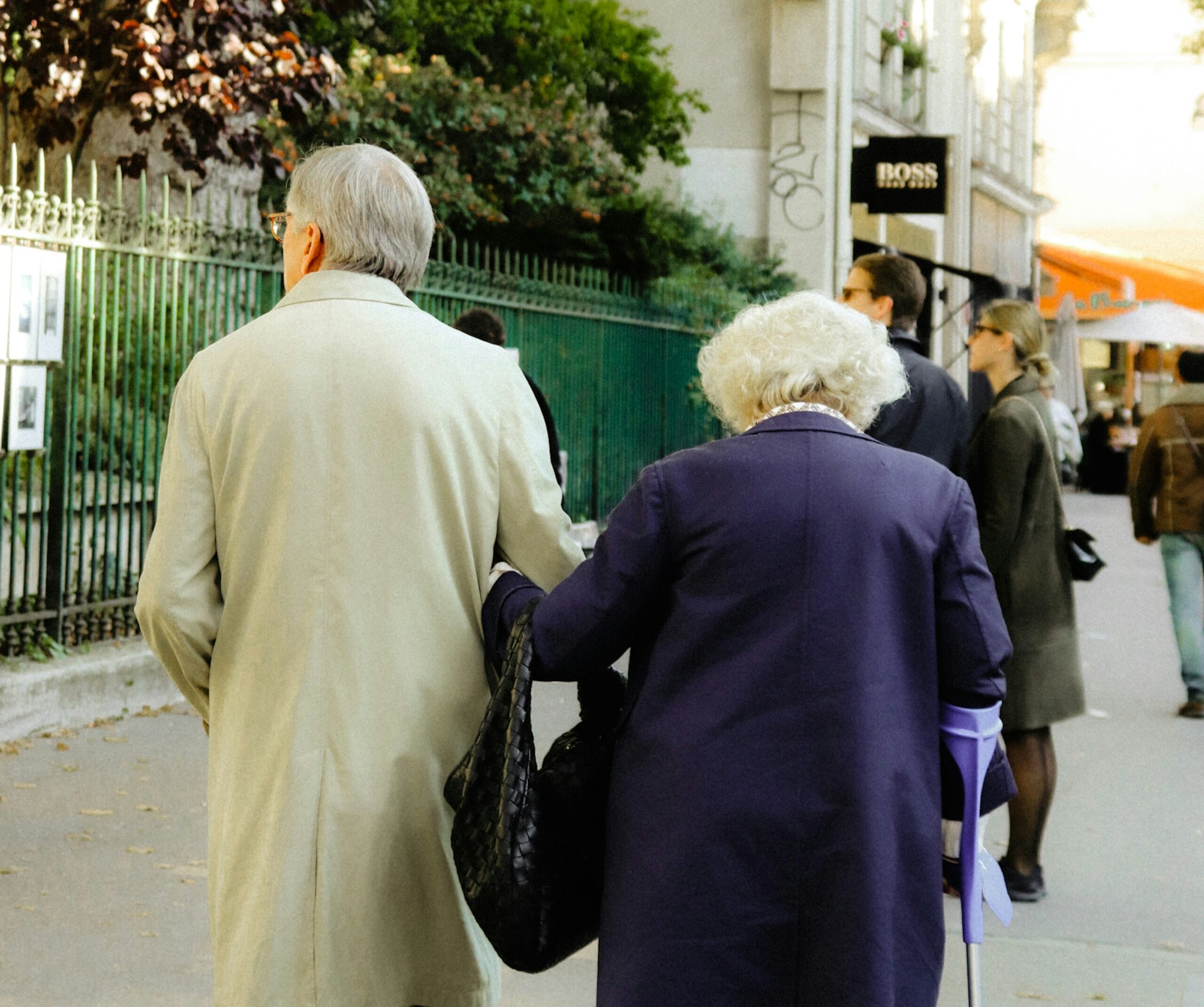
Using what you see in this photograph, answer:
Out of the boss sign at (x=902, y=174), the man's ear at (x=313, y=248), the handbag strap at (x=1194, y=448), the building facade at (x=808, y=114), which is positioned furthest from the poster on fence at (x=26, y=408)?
the building facade at (x=808, y=114)

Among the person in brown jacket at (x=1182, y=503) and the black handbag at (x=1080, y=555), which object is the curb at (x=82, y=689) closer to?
the black handbag at (x=1080, y=555)

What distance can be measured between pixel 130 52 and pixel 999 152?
76.1 ft

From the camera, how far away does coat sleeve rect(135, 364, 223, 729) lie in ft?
8.86

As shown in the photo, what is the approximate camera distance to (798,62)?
18.0 m

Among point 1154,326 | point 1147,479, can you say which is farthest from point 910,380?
point 1154,326

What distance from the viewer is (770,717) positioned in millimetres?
2494

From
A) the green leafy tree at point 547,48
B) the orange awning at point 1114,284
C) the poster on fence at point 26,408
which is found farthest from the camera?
the orange awning at point 1114,284

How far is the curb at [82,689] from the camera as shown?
6.82 m

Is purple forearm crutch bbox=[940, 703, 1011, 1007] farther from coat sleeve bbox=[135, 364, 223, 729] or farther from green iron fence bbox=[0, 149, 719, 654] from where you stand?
green iron fence bbox=[0, 149, 719, 654]

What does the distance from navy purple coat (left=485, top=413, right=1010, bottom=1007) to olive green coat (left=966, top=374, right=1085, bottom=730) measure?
8.69 feet

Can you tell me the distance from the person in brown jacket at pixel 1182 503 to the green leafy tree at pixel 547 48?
776cm

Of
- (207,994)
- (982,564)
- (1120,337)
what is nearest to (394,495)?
(982,564)

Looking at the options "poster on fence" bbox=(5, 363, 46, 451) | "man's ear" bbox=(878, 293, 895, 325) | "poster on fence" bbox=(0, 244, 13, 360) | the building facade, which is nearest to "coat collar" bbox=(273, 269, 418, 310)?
"man's ear" bbox=(878, 293, 895, 325)

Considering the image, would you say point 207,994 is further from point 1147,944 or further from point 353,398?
point 1147,944
